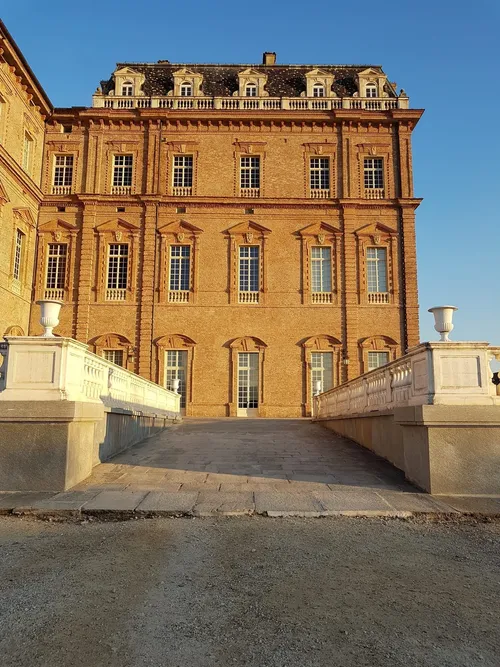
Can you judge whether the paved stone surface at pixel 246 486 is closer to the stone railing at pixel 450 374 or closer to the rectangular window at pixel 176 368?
the stone railing at pixel 450 374

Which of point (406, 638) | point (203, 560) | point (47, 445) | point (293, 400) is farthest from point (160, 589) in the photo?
point (293, 400)

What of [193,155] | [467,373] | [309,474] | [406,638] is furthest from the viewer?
[193,155]

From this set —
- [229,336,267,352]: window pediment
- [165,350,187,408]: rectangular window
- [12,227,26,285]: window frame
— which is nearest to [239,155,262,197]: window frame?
[229,336,267,352]: window pediment

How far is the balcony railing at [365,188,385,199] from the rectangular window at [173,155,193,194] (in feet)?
31.5

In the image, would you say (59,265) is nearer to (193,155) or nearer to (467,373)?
(193,155)

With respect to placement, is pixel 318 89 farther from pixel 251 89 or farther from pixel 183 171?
pixel 183 171

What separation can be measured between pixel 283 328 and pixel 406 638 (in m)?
23.3

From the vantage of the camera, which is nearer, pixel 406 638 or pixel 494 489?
pixel 406 638

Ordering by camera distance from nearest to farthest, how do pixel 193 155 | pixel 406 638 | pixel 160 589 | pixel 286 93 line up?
pixel 406 638 → pixel 160 589 → pixel 193 155 → pixel 286 93

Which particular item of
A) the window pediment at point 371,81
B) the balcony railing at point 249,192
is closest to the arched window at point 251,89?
the window pediment at point 371,81

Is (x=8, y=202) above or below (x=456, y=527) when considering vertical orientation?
above

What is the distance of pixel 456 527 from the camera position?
17.9 feet

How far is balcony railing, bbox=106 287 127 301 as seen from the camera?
1035 inches

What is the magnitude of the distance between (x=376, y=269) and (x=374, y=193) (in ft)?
13.8
